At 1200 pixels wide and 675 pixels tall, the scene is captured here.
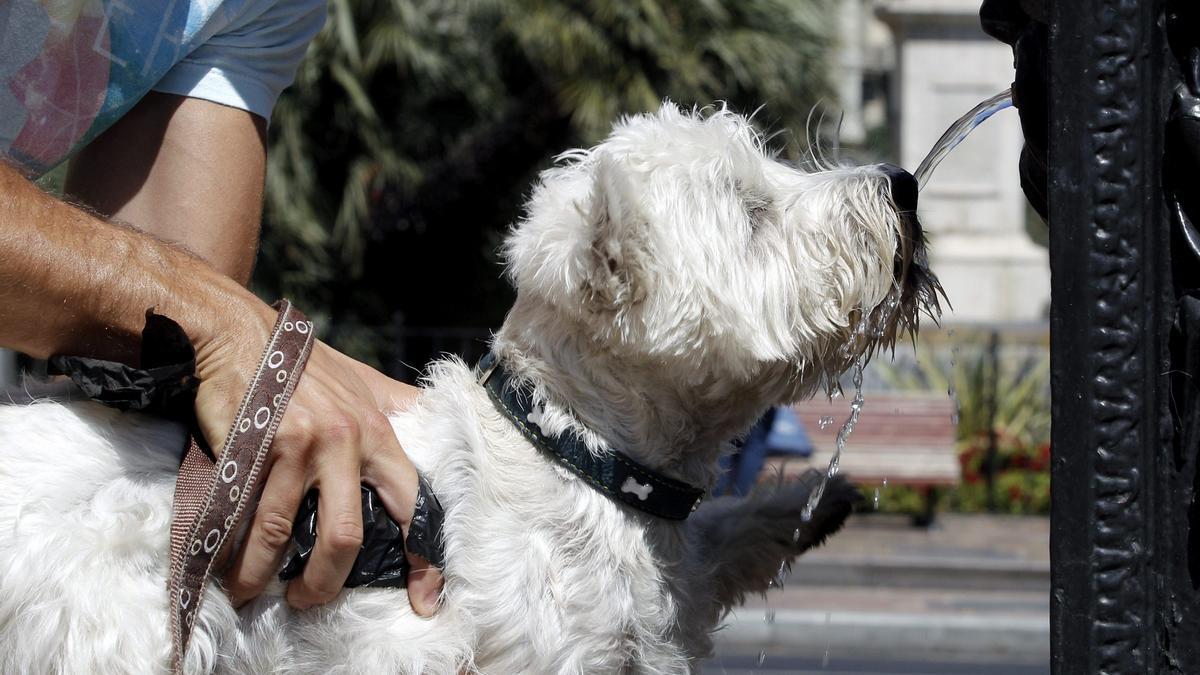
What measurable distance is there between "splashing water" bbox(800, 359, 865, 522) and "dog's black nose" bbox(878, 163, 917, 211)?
319 mm

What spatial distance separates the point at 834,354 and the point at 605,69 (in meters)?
9.27

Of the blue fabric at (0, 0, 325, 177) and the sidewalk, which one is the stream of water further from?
the sidewalk

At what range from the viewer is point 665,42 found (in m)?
11.3

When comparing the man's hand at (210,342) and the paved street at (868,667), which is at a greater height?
the man's hand at (210,342)

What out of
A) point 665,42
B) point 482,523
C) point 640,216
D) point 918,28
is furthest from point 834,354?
point 918,28

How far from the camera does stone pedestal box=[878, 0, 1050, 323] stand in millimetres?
13992

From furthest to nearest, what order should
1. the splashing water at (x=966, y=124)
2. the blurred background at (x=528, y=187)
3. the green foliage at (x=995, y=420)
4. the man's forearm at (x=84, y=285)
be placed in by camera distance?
the green foliage at (x=995, y=420)
the blurred background at (x=528, y=187)
the splashing water at (x=966, y=124)
the man's forearm at (x=84, y=285)

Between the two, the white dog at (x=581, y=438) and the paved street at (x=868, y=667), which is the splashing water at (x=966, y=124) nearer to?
the white dog at (x=581, y=438)

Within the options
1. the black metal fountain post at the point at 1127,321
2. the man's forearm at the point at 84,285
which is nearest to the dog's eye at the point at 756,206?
the man's forearm at the point at 84,285

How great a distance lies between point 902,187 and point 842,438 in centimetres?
50

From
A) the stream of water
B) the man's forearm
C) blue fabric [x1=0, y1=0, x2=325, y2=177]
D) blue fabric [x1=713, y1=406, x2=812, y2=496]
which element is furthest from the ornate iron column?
blue fabric [x1=713, y1=406, x2=812, y2=496]

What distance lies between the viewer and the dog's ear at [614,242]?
2.23 m

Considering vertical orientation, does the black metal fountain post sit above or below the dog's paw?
above

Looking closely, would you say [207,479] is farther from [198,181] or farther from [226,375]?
[198,181]
